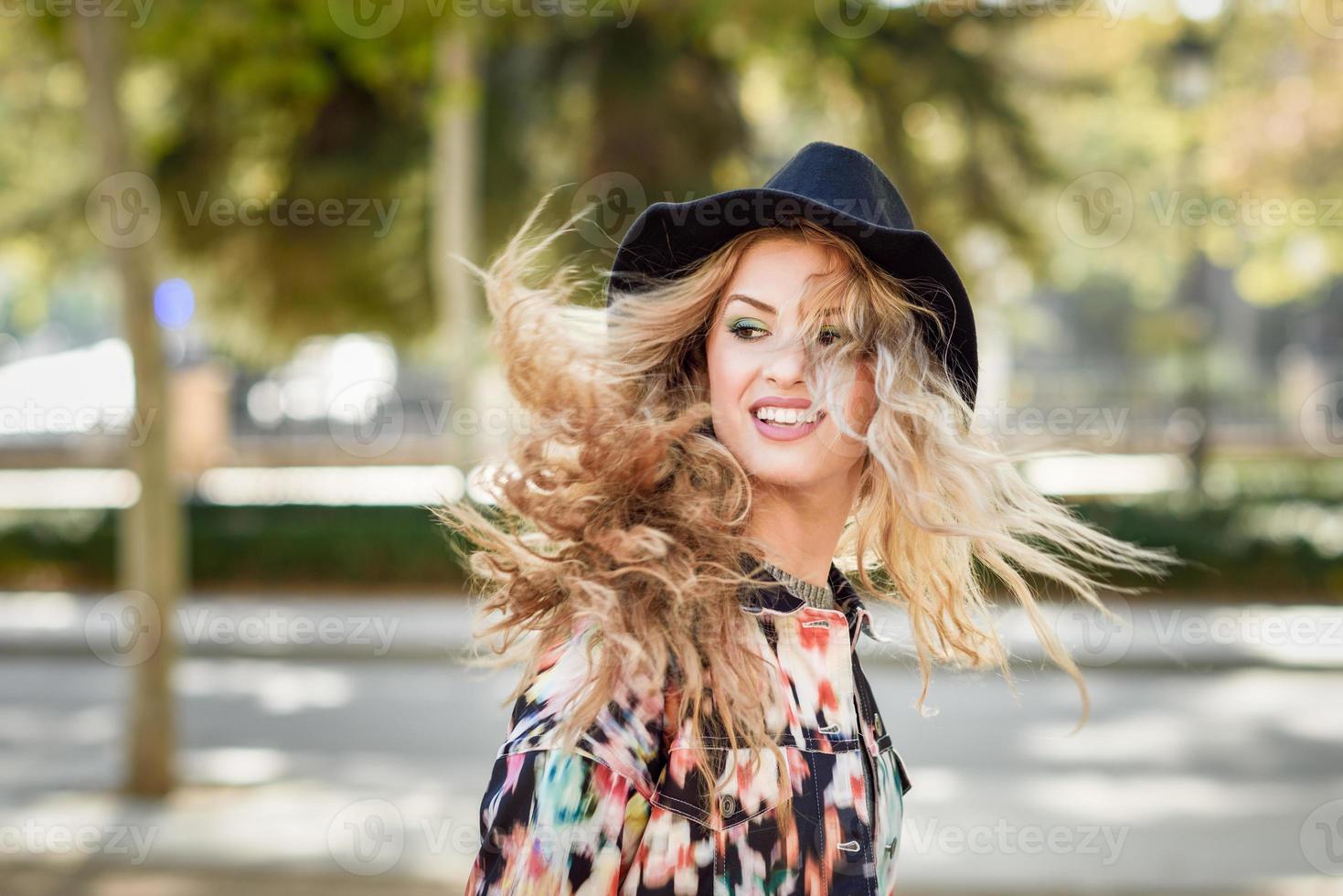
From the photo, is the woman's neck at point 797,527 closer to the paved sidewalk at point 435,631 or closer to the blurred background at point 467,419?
the blurred background at point 467,419

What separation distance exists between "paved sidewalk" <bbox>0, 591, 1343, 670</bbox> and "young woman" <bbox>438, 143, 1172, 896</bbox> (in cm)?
796

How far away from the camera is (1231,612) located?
1205 centimetres

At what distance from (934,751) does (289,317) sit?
9062 millimetres

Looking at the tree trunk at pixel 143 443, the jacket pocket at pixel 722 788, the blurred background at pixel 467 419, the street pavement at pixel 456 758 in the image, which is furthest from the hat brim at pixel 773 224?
the tree trunk at pixel 143 443

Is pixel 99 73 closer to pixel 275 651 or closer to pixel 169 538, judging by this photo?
pixel 169 538

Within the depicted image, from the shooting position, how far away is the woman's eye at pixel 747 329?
2.02 m

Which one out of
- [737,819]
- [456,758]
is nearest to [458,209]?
[456,758]

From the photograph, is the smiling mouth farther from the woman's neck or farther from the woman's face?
the woman's neck

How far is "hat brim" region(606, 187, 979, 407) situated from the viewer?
196 centimetres

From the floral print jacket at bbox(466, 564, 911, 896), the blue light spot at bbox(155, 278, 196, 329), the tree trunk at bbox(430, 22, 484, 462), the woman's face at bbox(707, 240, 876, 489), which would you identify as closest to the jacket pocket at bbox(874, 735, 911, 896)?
the floral print jacket at bbox(466, 564, 911, 896)

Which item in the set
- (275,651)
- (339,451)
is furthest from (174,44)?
(339,451)

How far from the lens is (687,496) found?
76.4 inches

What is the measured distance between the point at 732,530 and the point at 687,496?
91 mm

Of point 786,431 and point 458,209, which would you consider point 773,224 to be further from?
point 458,209
